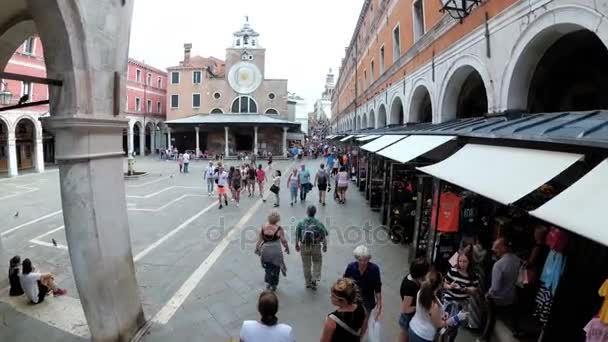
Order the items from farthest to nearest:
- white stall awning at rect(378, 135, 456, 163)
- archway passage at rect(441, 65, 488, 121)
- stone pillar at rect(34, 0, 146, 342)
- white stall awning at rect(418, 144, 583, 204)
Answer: archway passage at rect(441, 65, 488, 121), white stall awning at rect(378, 135, 456, 163), stone pillar at rect(34, 0, 146, 342), white stall awning at rect(418, 144, 583, 204)

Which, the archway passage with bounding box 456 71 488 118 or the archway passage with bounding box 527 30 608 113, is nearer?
the archway passage with bounding box 527 30 608 113

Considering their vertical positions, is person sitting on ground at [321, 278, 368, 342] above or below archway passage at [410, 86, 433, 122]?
below

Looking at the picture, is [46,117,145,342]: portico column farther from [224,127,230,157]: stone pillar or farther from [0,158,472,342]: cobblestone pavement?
[224,127,230,157]: stone pillar

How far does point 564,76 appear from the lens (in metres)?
7.14

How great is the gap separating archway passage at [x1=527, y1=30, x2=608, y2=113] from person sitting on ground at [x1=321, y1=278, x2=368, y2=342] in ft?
18.1

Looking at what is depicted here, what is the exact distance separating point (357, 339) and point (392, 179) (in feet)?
20.2

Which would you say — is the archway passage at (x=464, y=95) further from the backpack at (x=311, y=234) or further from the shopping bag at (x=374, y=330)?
the shopping bag at (x=374, y=330)

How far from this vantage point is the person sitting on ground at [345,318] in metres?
2.74

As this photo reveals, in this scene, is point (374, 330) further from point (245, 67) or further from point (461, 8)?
point (245, 67)

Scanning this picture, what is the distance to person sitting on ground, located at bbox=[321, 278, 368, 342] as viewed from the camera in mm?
2738

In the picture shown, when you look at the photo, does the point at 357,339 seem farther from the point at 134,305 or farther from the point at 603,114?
the point at 603,114

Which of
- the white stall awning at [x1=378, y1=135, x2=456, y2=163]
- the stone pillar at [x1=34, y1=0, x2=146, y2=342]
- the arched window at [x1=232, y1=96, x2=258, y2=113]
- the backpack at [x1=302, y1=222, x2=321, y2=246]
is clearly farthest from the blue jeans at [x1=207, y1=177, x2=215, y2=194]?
the arched window at [x1=232, y1=96, x2=258, y2=113]

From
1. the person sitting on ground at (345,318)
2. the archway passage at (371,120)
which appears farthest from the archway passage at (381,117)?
the person sitting on ground at (345,318)

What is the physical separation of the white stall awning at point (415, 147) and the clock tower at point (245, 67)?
33.0 meters
